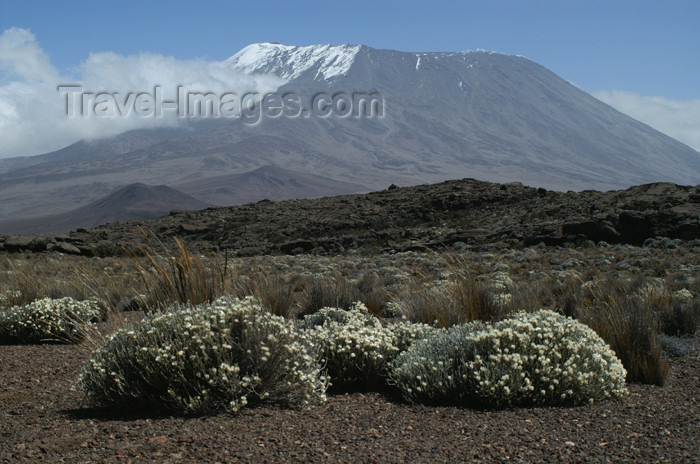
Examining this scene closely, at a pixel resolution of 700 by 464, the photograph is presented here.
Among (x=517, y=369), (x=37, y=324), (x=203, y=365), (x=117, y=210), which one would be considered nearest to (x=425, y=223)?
(x=37, y=324)

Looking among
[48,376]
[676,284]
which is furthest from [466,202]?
[48,376]

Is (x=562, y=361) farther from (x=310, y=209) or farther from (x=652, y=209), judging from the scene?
(x=310, y=209)

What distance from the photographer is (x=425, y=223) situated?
34562 mm

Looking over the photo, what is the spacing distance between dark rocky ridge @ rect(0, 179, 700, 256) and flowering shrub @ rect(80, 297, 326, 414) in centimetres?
1475

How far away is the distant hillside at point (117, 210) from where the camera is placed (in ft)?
579

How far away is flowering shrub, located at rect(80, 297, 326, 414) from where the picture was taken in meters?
4.33

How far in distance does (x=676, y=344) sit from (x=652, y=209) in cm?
2225

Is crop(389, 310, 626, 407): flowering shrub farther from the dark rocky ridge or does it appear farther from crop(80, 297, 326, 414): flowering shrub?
the dark rocky ridge

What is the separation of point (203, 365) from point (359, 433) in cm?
123

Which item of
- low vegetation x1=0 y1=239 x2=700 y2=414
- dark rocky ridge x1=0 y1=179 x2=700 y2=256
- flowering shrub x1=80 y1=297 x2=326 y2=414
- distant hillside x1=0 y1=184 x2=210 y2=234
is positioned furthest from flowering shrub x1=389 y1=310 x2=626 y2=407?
distant hillside x1=0 y1=184 x2=210 y2=234

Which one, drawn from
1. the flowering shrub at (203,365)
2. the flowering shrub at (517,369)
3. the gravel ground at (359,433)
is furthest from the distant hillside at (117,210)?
the flowering shrub at (517,369)

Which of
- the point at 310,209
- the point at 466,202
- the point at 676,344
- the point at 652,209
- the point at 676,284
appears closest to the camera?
the point at 676,344

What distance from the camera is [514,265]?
16.8 meters

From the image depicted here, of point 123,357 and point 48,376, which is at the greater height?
point 123,357
